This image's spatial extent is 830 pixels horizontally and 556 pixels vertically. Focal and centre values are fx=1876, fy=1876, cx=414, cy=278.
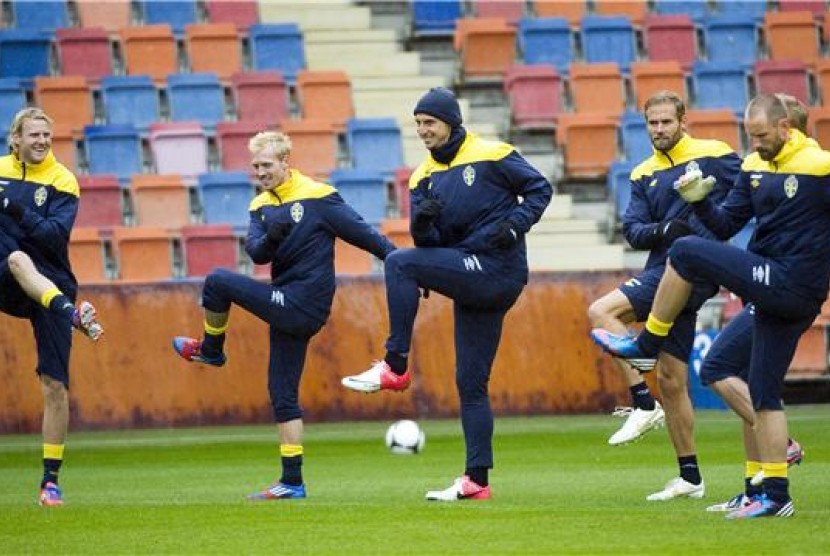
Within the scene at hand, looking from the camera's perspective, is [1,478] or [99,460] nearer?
[1,478]

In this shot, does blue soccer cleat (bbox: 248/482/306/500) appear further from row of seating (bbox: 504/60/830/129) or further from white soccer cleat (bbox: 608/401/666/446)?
row of seating (bbox: 504/60/830/129)

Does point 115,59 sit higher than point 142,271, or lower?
higher

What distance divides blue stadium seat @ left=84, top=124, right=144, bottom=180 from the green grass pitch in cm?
476

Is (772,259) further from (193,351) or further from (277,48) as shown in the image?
(277,48)

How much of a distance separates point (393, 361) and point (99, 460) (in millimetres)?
6209

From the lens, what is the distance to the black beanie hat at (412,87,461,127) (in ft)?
38.3

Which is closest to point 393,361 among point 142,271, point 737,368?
point 737,368

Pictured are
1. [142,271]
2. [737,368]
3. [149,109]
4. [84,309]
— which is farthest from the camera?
[149,109]

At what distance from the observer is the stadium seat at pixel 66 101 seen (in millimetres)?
24062

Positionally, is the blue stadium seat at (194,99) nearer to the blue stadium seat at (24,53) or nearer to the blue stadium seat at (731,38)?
the blue stadium seat at (24,53)

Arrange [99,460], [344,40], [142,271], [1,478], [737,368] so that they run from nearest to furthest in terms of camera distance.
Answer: [737,368]
[1,478]
[99,460]
[142,271]
[344,40]

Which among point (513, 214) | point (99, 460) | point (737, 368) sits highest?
point (513, 214)

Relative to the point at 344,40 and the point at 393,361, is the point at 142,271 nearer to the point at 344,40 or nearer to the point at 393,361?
the point at 344,40

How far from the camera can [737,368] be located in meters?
11.4
